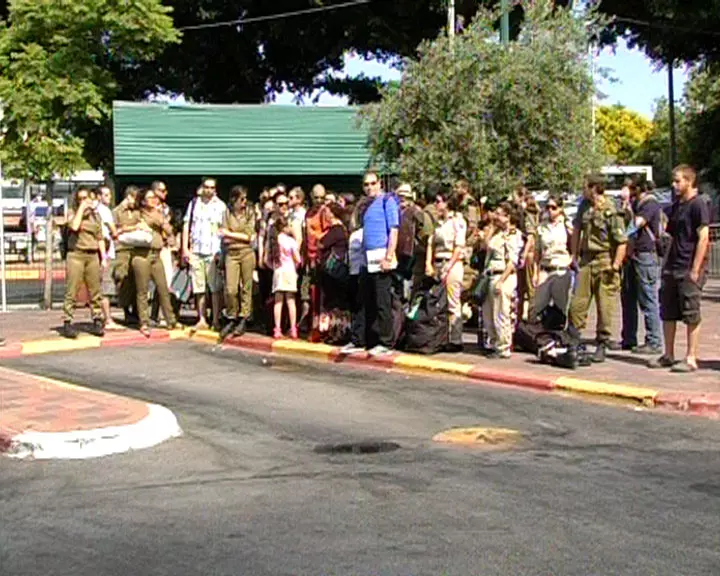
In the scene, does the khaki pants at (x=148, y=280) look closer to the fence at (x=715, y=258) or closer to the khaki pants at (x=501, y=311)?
the khaki pants at (x=501, y=311)

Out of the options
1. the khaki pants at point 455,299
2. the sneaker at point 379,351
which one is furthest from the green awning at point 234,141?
the sneaker at point 379,351

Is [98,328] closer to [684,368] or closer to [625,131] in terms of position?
[684,368]

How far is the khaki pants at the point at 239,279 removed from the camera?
44.6 feet

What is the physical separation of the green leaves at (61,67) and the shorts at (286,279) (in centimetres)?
569

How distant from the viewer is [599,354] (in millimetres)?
11320

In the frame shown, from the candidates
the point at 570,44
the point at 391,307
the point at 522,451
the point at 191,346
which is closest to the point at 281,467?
the point at 522,451

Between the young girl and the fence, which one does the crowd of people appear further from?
the fence

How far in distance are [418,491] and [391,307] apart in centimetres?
552

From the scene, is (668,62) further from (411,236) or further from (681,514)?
(681,514)

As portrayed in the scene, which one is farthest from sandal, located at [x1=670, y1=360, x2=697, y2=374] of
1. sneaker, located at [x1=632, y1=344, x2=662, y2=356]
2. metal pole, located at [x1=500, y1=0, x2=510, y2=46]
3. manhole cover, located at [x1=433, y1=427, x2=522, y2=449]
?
metal pole, located at [x1=500, y1=0, x2=510, y2=46]

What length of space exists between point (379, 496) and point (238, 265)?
296 inches

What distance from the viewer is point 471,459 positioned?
24.4 ft

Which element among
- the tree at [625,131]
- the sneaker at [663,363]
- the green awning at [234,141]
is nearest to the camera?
the sneaker at [663,363]

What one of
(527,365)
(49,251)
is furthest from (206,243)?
(527,365)
